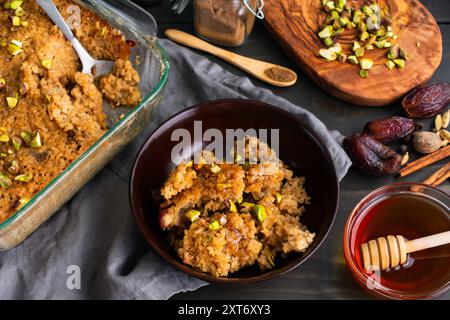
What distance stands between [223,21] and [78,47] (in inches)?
26.9

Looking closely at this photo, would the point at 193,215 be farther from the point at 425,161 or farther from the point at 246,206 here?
the point at 425,161

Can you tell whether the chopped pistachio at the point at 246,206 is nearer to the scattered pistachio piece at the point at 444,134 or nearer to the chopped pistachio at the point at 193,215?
the chopped pistachio at the point at 193,215

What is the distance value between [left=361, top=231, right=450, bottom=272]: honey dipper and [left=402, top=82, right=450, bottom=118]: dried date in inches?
24.3

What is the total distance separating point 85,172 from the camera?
2.20 m

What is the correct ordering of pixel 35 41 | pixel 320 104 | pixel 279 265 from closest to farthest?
pixel 279 265 → pixel 35 41 → pixel 320 104

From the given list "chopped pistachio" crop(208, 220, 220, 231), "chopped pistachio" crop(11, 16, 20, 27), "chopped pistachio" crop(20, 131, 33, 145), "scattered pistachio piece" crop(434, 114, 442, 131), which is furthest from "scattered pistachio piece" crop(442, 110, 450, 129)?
"chopped pistachio" crop(11, 16, 20, 27)

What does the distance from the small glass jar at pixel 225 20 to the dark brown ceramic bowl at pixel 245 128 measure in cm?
49

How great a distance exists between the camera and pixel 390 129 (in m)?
2.46

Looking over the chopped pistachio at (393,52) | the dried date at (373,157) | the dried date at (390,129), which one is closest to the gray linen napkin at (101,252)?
the dried date at (373,157)

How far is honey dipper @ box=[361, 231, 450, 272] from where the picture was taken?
213 cm

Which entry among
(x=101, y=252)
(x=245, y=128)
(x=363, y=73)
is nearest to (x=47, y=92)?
(x=101, y=252)
